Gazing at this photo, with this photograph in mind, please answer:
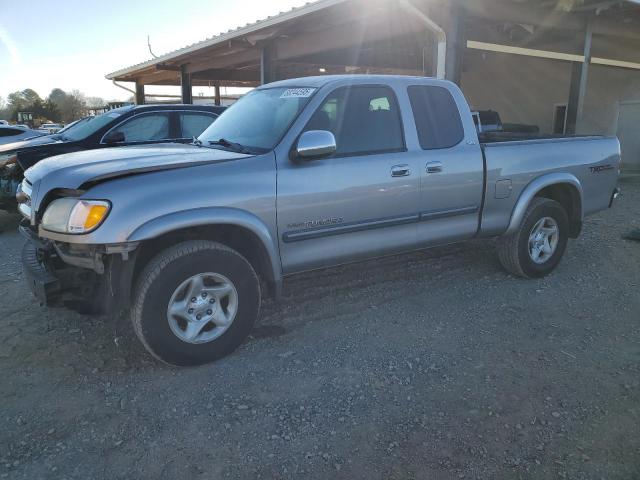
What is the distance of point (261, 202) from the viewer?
11.8 ft

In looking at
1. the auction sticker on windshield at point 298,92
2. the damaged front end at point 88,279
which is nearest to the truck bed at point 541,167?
the auction sticker on windshield at point 298,92

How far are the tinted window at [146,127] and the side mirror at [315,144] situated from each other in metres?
4.61

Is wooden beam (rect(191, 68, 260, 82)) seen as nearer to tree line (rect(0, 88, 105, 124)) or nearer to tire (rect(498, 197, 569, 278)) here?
tire (rect(498, 197, 569, 278))

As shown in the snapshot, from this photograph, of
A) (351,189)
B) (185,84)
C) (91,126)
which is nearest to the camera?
(351,189)

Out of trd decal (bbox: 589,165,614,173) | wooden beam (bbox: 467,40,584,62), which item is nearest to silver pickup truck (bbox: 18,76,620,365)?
trd decal (bbox: 589,165,614,173)

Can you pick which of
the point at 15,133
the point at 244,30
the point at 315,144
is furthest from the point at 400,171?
the point at 15,133

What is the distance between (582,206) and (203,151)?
159 inches

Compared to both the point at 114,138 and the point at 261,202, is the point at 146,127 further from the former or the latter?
the point at 261,202

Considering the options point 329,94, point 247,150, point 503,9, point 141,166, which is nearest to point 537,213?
point 329,94

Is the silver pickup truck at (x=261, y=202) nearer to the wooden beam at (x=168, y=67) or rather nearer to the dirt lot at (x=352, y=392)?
the dirt lot at (x=352, y=392)

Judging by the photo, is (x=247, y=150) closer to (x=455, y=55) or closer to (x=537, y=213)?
(x=537, y=213)

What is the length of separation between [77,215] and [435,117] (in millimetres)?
2986

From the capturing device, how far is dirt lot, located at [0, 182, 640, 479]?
2.63m

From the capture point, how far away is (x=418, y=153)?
4.33 meters
